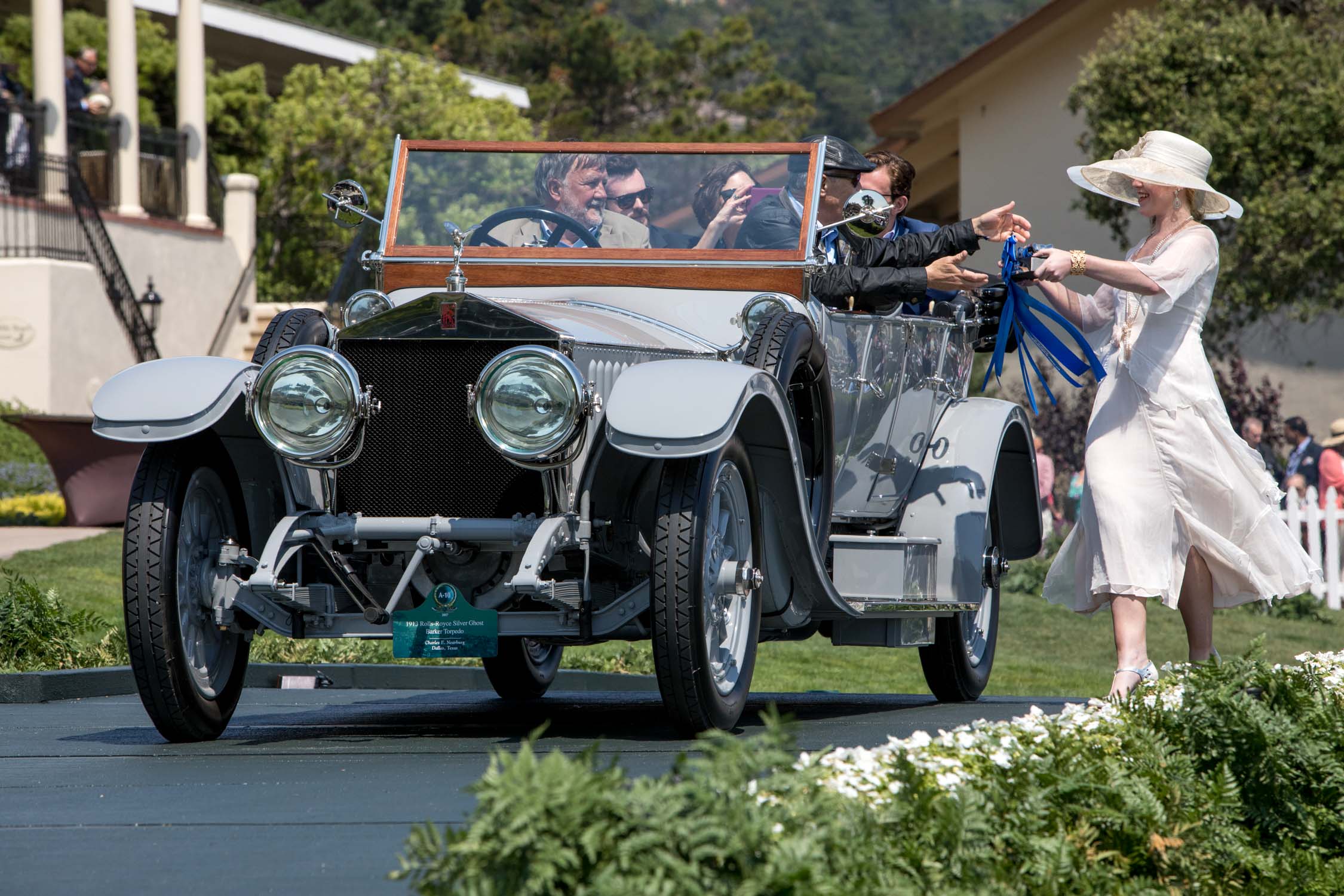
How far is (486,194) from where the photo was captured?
652 cm

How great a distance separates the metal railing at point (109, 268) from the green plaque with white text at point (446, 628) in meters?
18.0

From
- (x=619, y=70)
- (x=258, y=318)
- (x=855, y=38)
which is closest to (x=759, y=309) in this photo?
(x=258, y=318)

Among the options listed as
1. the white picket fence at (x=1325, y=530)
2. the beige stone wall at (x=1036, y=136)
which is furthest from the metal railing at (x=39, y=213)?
the white picket fence at (x=1325, y=530)

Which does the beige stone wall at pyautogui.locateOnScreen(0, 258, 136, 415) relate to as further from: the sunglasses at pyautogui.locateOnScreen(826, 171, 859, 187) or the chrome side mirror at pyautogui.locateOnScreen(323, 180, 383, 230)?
the sunglasses at pyautogui.locateOnScreen(826, 171, 859, 187)

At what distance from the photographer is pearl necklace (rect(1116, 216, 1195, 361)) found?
5.87m

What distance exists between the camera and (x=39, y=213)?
2155cm

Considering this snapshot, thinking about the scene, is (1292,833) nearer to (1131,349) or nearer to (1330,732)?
(1330,732)

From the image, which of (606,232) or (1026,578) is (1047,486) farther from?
(606,232)

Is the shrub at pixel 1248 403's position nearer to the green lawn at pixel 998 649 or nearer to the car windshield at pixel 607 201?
the green lawn at pixel 998 649

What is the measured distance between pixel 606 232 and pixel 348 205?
0.95 meters

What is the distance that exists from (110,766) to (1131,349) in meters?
3.47

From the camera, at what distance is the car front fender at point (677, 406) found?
4531 mm

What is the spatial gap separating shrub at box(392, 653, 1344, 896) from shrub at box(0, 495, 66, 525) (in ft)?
44.1

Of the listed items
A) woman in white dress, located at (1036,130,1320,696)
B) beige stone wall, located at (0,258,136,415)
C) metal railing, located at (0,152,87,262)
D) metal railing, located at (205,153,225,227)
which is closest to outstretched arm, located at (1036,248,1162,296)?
woman in white dress, located at (1036,130,1320,696)
